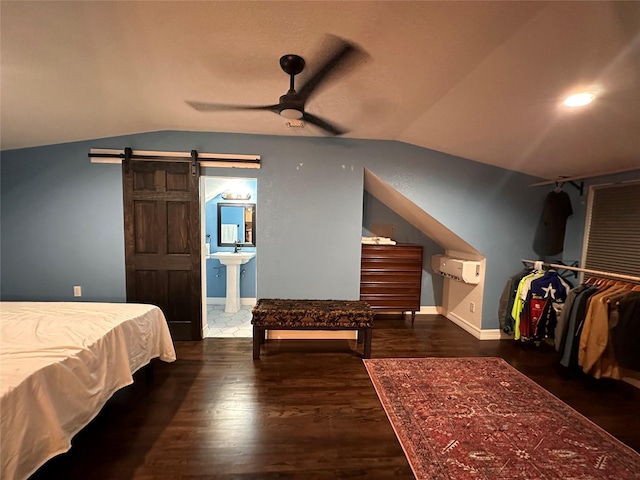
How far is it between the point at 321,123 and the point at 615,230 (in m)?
3.26

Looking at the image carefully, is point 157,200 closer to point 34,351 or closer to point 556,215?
point 34,351

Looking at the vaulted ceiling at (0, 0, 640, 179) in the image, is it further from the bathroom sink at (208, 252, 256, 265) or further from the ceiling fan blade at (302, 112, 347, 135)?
the bathroom sink at (208, 252, 256, 265)

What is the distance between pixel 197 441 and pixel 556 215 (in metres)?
4.03

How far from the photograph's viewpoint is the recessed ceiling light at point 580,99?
65.8 inches

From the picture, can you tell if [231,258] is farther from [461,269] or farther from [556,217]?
[556,217]

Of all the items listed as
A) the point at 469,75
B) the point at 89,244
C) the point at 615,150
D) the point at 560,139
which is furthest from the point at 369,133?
the point at 89,244

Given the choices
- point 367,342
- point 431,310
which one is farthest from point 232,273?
point 431,310

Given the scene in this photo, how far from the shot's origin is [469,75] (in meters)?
1.70

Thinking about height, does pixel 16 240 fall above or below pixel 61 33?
below

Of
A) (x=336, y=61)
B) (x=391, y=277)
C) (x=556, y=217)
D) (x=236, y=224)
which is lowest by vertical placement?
(x=391, y=277)

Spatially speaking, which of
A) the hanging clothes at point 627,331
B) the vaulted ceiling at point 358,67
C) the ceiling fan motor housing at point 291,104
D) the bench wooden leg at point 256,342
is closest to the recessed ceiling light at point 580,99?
the vaulted ceiling at point 358,67

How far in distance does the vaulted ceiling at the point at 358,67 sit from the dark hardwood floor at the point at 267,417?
213 centimetres

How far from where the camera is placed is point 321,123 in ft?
6.93

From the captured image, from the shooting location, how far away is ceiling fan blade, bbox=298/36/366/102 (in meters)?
1.42
